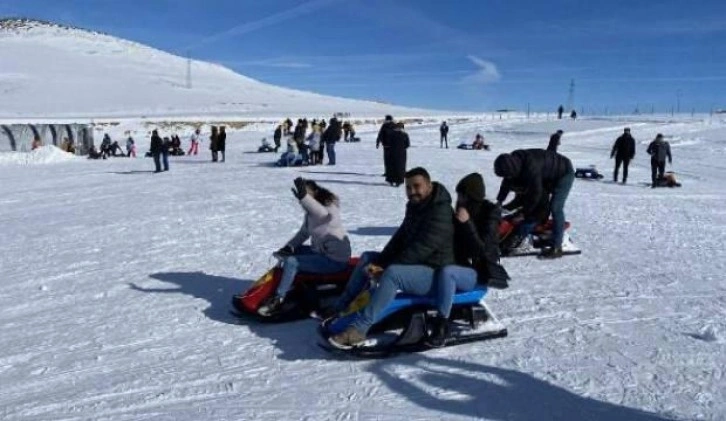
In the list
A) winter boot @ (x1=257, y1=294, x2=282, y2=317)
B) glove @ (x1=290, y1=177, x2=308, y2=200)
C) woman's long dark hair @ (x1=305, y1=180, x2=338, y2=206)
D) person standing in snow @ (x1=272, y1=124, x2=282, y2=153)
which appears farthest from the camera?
person standing in snow @ (x1=272, y1=124, x2=282, y2=153)

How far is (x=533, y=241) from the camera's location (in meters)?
8.98

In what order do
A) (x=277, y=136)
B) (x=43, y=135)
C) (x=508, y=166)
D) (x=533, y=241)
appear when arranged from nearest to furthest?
(x=508, y=166), (x=533, y=241), (x=277, y=136), (x=43, y=135)

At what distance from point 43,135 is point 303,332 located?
93.8 ft

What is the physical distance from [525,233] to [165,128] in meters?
47.1

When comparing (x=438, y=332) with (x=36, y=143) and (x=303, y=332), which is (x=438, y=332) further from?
(x=36, y=143)

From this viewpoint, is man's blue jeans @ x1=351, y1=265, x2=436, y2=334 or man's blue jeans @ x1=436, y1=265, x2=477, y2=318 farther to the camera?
man's blue jeans @ x1=436, y1=265, x2=477, y2=318

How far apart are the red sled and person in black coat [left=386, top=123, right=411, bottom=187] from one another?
9.45m

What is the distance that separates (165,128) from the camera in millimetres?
52000

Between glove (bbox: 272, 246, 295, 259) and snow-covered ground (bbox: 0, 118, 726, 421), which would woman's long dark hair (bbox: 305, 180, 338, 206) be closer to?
glove (bbox: 272, 246, 295, 259)

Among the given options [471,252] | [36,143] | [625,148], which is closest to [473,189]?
[471,252]

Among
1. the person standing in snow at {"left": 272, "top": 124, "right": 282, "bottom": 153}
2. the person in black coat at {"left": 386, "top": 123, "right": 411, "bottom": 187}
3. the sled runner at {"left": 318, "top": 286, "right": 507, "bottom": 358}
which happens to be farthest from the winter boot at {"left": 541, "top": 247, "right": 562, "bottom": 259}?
the person standing in snow at {"left": 272, "top": 124, "right": 282, "bottom": 153}

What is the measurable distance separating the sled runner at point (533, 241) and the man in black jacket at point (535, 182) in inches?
4.3

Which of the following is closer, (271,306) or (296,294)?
(271,306)

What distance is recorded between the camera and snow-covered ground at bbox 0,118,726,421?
4.64 metres
